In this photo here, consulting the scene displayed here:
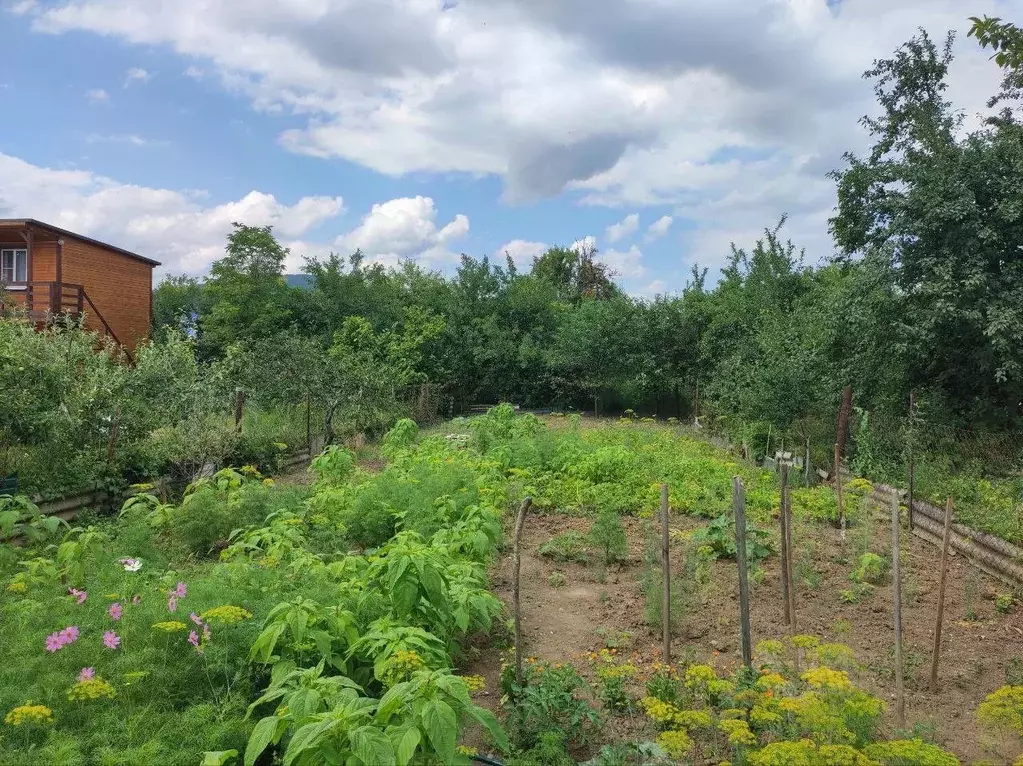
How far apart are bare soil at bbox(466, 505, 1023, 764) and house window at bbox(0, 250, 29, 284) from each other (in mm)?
17739

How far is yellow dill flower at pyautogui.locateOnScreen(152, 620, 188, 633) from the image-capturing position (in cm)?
344

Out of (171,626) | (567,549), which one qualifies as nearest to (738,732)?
(171,626)

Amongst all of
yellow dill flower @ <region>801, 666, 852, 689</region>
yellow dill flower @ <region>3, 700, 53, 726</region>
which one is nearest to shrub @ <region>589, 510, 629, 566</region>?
yellow dill flower @ <region>801, 666, 852, 689</region>

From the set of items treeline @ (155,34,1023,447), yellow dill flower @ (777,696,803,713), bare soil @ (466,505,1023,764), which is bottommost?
bare soil @ (466,505,1023,764)

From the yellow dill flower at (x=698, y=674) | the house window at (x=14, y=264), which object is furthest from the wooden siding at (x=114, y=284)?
the yellow dill flower at (x=698, y=674)

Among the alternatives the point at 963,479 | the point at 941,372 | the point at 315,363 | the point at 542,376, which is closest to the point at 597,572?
the point at 963,479

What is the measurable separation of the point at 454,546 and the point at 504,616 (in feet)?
2.70

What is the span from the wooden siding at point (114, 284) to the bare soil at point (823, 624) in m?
16.7

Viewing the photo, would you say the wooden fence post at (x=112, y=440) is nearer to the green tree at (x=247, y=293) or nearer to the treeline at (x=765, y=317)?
the treeline at (x=765, y=317)

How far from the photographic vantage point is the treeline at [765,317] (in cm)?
1016

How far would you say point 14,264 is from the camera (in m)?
18.8

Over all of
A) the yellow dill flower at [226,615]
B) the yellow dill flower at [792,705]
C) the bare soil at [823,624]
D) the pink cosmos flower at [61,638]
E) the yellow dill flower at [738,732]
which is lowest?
the bare soil at [823,624]

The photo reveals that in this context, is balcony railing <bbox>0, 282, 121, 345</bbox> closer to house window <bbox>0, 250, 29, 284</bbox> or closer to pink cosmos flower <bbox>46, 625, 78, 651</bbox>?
house window <bbox>0, 250, 29, 284</bbox>

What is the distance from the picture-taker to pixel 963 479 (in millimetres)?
8938
